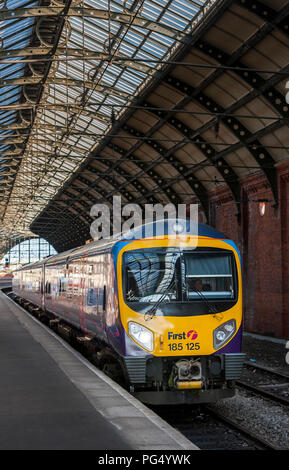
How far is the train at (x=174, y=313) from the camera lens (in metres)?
8.69

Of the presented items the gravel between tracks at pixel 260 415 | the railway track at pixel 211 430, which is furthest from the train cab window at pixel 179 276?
the gravel between tracks at pixel 260 415

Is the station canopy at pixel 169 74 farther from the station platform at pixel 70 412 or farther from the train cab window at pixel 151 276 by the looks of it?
the station platform at pixel 70 412

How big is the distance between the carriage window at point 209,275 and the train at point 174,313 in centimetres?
2

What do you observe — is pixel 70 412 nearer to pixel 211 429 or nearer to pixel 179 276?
pixel 211 429

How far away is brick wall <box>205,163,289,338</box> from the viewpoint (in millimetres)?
20266

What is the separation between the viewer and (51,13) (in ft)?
51.3

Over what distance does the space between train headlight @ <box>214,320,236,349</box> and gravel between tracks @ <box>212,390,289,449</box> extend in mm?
1426

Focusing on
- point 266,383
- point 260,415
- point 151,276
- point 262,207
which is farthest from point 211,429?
point 262,207

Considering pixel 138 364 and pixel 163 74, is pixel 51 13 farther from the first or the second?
pixel 138 364

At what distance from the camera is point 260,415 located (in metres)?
9.68

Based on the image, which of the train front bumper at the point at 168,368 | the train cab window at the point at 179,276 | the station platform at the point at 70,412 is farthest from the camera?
the train cab window at the point at 179,276

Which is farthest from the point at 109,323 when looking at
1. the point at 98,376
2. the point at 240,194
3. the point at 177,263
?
the point at 240,194

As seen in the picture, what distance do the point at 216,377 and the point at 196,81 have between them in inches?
554

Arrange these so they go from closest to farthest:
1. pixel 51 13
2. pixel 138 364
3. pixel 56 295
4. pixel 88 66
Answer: pixel 138 364, pixel 51 13, pixel 56 295, pixel 88 66
